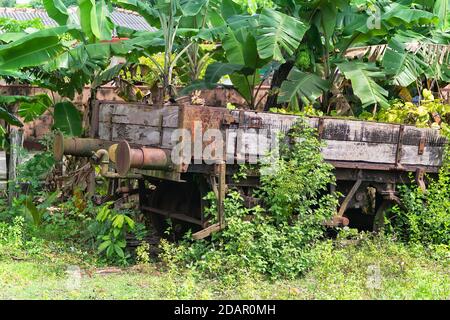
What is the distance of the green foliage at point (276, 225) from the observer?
282 inches

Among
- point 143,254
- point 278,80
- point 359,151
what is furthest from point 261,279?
point 278,80

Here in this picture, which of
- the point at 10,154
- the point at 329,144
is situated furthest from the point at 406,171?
the point at 10,154

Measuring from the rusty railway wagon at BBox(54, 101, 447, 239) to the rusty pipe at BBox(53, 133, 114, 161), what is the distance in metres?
0.01

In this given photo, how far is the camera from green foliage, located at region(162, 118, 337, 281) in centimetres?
715

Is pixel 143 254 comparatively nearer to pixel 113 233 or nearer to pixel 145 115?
pixel 113 233

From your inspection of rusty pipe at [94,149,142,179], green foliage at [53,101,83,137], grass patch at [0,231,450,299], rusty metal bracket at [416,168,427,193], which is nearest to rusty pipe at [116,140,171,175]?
rusty pipe at [94,149,142,179]

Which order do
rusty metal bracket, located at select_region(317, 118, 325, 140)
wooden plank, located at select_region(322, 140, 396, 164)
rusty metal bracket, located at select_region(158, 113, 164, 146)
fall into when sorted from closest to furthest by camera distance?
rusty metal bracket, located at select_region(158, 113, 164, 146) < rusty metal bracket, located at select_region(317, 118, 325, 140) < wooden plank, located at select_region(322, 140, 396, 164)

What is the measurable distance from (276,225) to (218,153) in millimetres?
1076

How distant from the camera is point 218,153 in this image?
7402 mm

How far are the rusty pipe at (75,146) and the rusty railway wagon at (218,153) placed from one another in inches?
0.5

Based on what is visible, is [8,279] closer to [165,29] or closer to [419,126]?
[165,29]

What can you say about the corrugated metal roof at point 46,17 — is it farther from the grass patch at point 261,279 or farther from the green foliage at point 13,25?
the grass patch at point 261,279

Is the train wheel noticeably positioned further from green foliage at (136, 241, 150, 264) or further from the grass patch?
the grass patch
